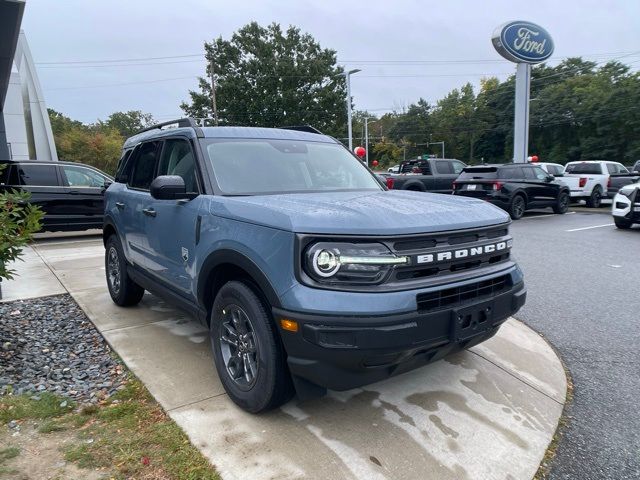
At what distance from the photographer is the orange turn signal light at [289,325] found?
97.9 inches

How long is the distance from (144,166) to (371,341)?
331cm

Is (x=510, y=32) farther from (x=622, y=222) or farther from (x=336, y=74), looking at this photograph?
(x=336, y=74)

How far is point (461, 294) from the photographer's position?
273cm

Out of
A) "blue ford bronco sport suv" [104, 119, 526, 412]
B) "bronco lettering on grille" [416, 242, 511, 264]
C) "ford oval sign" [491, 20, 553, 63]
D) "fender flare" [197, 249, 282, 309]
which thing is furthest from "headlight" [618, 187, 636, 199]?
"fender flare" [197, 249, 282, 309]

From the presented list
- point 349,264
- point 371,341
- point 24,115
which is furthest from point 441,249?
point 24,115

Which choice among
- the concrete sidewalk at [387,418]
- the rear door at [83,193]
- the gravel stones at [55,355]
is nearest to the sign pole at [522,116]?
the rear door at [83,193]

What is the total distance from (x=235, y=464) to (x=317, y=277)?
3.61 feet

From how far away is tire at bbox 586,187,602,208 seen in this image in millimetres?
17781

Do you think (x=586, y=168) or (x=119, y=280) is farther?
(x=586, y=168)

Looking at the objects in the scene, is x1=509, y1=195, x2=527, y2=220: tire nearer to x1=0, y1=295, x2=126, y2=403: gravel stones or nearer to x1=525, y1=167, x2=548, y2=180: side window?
x1=525, y1=167, x2=548, y2=180: side window

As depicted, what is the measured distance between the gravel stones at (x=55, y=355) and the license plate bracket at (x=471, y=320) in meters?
2.47

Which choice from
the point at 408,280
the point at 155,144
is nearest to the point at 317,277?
the point at 408,280

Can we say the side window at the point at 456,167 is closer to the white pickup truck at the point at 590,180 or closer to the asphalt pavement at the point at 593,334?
the white pickup truck at the point at 590,180

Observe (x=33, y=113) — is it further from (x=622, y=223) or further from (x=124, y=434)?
(x=124, y=434)
